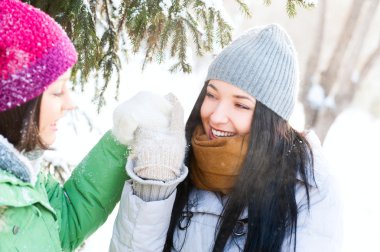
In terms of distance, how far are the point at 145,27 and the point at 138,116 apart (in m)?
0.57

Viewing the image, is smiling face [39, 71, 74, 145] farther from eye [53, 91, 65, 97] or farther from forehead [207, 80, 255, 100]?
forehead [207, 80, 255, 100]

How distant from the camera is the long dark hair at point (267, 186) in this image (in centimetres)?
200

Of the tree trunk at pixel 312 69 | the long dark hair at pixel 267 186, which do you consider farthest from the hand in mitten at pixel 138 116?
the tree trunk at pixel 312 69

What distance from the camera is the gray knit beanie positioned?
2.06 meters

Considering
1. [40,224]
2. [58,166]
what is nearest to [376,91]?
[58,166]

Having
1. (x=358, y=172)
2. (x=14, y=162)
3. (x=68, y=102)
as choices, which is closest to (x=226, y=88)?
(x=68, y=102)

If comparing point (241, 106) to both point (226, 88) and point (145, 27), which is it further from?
point (145, 27)

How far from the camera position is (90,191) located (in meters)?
2.09

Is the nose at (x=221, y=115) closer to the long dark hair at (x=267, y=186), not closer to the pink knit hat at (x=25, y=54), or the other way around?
the long dark hair at (x=267, y=186)

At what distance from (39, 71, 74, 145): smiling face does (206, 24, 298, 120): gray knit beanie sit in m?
0.75

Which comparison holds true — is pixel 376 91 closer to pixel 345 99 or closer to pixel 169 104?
pixel 345 99

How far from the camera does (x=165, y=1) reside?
91.0 inches

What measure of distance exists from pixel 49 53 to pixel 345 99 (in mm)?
7314

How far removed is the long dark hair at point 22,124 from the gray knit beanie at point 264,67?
0.89 m
